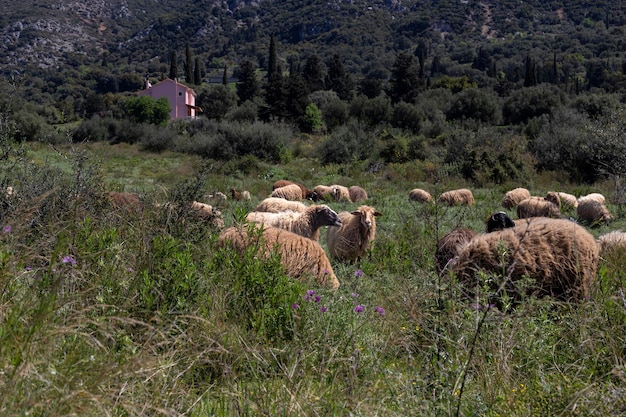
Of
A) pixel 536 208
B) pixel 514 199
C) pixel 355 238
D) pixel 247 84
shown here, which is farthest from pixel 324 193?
pixel 247 84

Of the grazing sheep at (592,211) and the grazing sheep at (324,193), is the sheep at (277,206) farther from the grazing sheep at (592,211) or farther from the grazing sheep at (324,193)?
the grazing sheep at (592,211)

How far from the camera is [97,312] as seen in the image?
3096 millimetres

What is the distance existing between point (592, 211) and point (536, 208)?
1.34m

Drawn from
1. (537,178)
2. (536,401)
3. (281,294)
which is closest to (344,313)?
(281,294)

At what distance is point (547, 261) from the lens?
4672 mm

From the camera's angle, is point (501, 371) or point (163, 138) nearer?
point (501, 371)

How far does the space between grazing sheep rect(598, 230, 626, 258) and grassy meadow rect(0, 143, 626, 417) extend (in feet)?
7.19

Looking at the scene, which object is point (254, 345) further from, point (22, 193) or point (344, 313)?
point (22, 193)

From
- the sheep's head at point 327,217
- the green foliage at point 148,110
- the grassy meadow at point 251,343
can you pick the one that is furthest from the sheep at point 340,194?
the green foliage at point 148,110

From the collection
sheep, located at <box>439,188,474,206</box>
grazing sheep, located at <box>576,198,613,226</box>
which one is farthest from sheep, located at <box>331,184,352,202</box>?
grazing sheep, located at <box>576,198,613,226</box>

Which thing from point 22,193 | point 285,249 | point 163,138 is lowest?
point 163,138

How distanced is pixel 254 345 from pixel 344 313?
3.19 ft

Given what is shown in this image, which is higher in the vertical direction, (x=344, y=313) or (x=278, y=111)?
(x=344, y=313)

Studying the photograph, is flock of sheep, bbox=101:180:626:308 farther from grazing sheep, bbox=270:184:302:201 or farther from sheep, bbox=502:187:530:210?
sheep, bbox=502:187:530:210
